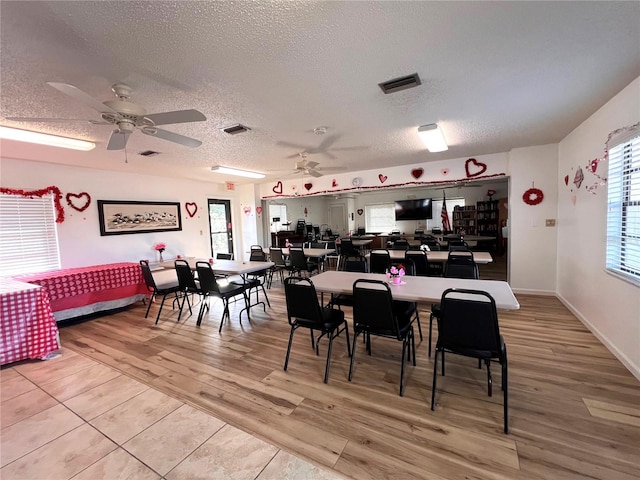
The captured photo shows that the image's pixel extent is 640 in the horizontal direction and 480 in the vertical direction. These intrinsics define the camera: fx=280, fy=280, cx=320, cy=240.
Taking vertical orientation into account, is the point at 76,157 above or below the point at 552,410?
above

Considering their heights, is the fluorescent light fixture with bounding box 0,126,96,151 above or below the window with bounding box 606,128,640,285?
above

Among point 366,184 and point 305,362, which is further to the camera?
point 366,184

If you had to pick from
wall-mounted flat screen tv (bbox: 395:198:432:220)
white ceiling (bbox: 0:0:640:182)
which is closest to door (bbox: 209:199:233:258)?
white ceiling (bbox: 0:0:640:182)

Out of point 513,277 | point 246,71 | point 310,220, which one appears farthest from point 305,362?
point 310,220

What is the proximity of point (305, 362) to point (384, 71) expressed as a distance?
2.70 metres

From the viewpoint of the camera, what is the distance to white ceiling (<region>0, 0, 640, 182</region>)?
1.54 metres

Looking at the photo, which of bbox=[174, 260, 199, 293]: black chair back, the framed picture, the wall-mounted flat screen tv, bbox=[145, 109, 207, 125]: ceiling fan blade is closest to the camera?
bbox=[145, 109, 207, 125]: ceiling fan blade

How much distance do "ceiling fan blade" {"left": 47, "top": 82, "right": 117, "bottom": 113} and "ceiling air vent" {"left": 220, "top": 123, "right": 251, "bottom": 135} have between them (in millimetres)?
1308

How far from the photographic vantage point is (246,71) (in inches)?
81.8

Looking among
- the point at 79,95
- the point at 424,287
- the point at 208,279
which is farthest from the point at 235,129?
the point at 424,287

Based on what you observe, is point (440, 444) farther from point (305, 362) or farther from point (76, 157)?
point (76, 157)

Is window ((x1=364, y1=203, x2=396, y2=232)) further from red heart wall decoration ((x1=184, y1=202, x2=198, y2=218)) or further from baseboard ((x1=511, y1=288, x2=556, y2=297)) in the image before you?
red heart wall decoration ((x1=184, y1=202, x2=198, y2=218))

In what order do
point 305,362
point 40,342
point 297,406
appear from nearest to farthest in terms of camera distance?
point 297,406 < point 305,362 < point 40,342

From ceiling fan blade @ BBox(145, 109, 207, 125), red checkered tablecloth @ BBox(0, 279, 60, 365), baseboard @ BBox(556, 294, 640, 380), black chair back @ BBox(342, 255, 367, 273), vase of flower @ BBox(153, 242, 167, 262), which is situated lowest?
baseboard @ BBox(556, 294, 640, 380)
